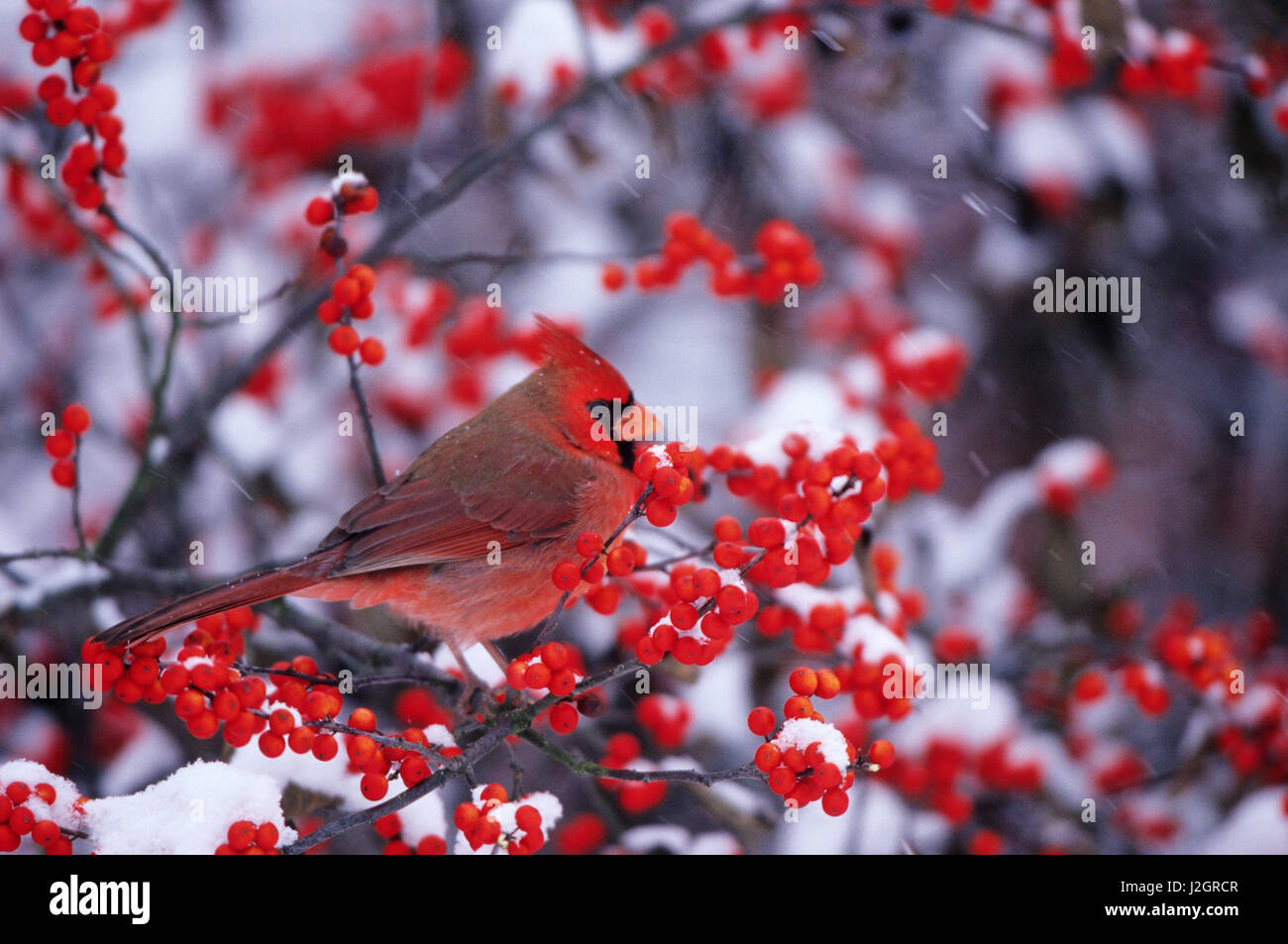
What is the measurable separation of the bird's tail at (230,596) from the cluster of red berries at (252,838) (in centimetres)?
24

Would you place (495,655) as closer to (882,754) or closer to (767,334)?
(882,754)

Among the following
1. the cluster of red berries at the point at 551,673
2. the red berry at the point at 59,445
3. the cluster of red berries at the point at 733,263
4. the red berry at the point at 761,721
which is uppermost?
the cluster of red berries at the point at 733,263

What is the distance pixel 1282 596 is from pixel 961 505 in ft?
2.64

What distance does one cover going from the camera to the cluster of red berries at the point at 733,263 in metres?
1.84

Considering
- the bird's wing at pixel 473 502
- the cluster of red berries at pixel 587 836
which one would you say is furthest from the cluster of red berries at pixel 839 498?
the cluster of red berries at pixel 587 836

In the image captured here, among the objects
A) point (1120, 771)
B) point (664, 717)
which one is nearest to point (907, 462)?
point (664, 717)

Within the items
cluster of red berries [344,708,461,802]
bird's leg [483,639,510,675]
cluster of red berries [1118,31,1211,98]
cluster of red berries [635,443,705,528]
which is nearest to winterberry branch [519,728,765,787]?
cluster of red berries [344,708,461,802]

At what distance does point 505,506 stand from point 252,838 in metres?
0.60

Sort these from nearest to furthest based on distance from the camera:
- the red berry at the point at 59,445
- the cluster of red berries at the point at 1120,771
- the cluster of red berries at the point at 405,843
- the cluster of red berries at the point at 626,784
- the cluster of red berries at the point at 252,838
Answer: the cluster of red berries at the point at 252,838 < the cluster of red berries at the point at 405,843 < the red berry at the point at 59,445 < the cluster of red berries at the point at 626,784 < the cluster of red berries at the point at 1120,771

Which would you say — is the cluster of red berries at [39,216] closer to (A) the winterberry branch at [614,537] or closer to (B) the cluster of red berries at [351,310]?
(B) the cluster of red berries at [351,310]

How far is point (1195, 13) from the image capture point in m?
2.48
